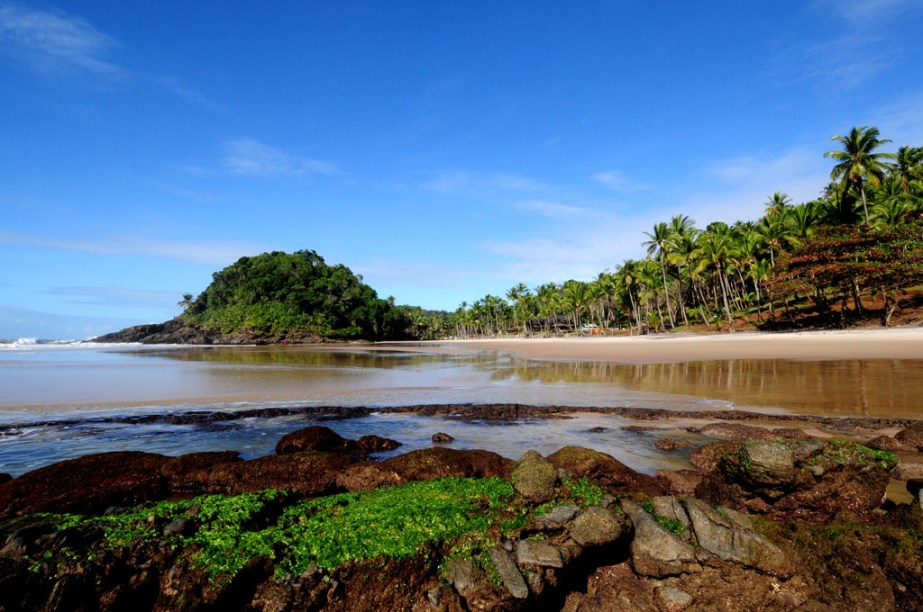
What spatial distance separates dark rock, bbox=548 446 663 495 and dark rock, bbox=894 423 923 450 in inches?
227

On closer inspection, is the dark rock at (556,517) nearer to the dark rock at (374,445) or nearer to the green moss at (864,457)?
the green moss at (864,457)

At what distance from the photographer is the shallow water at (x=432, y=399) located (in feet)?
38.5

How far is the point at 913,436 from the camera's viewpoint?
30.3ft

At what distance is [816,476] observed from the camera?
19.7 ft

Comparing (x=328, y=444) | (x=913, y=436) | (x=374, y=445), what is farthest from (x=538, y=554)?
(x=913, y=436)

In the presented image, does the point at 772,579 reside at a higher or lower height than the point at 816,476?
lower

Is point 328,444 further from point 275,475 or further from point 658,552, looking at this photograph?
point 658,552

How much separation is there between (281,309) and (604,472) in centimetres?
12244

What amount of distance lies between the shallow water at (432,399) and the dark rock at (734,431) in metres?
1.67

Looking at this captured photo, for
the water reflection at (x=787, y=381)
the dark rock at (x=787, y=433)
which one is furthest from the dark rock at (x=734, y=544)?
the water reflection at (x=787, y=381)

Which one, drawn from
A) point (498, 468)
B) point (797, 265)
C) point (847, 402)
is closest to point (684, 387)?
point (847, 402)

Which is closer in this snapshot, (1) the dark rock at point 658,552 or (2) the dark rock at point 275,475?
(1) the dark rock at point 658,552

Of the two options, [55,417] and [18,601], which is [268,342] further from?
[18,601]

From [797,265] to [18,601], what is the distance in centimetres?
5376
